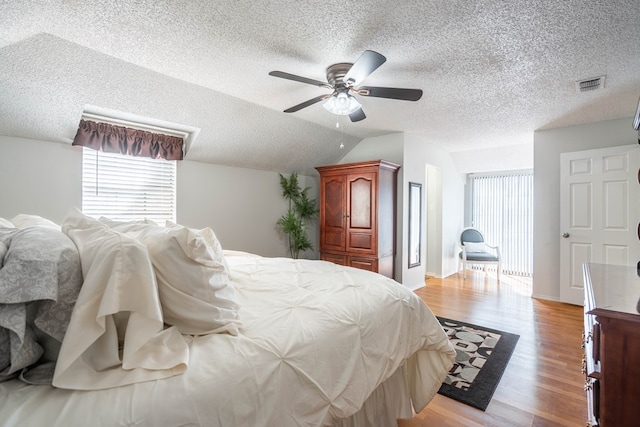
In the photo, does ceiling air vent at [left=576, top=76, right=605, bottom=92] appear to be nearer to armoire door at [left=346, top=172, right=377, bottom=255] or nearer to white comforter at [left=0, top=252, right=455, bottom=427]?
armoire door at [left=346, top=172, right=377, bottom=255]

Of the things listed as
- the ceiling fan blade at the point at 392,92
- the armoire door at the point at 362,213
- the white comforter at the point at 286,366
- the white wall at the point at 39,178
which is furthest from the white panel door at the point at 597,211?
the white wall at the point at 39,178

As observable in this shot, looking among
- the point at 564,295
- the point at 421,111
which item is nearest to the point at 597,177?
the point at 564,295

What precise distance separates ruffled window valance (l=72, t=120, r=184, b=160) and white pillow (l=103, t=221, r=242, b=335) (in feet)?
8.56

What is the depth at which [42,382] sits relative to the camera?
0.72 meters

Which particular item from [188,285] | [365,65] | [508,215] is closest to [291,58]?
[365,65]

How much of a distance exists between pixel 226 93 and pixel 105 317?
105 inches

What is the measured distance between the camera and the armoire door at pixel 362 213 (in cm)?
386

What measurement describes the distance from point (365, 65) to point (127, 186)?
3006 millimetres

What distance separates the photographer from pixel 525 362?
91.7 inches

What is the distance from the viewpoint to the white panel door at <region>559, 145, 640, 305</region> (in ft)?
10.9

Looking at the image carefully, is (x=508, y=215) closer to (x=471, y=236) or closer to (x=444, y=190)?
(x=471, y=236)

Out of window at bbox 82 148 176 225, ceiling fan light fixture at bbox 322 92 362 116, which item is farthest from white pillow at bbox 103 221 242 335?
window at bbox 82 148 176 225

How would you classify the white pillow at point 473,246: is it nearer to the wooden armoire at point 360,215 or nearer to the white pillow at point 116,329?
the wooden armoire at point 360,215

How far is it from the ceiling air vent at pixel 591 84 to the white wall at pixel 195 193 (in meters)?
3.76
